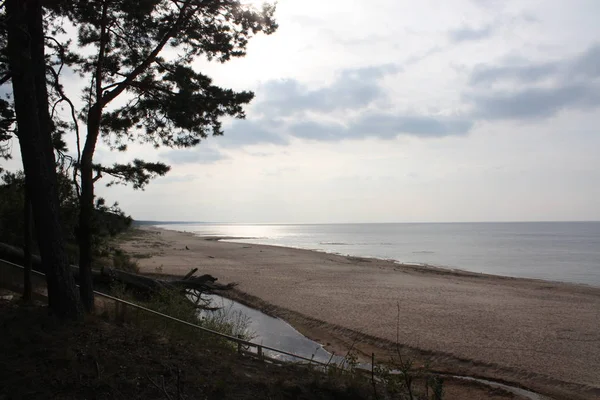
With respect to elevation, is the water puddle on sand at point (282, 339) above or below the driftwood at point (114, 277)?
below

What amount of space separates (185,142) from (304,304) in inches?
440

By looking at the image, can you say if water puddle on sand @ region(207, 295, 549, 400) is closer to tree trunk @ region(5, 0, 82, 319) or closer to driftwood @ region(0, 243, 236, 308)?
driftwood @ region(0, 243, 236, 308)

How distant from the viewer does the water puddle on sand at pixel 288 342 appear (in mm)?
10805

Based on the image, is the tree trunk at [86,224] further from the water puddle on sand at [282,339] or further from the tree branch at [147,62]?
the water puddle on sand at [282,339]

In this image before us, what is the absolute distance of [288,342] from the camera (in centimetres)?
1407

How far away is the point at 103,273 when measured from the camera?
47.2 ft

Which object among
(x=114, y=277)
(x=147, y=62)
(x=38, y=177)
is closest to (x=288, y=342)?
(x=114, y=277)

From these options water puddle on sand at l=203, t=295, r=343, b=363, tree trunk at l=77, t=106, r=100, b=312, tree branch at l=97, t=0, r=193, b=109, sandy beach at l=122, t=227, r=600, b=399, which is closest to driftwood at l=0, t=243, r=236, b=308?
water puddle on sand at l=203, t=295, r=343, b=363

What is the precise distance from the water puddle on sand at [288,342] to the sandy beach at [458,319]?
16.2 inches

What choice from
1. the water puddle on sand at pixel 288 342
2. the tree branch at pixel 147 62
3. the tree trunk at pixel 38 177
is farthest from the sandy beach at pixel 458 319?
the tree branch at pixel 147 62

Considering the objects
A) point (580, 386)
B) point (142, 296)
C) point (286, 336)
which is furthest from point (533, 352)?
point (142, 296)

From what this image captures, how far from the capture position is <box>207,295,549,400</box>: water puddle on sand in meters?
10.8

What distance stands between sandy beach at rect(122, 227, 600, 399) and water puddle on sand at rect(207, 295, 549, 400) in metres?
0.41

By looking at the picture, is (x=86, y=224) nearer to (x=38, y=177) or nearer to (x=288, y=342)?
(x=38, y=177)
